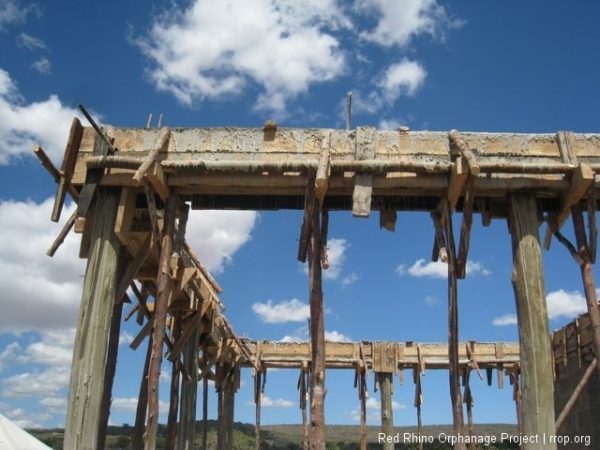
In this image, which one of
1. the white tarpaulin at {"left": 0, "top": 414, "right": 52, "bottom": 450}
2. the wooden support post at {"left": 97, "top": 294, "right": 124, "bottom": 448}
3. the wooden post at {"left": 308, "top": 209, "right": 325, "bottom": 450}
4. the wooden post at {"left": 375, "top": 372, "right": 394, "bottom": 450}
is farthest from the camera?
the wooden post at {"left": 375, "top": 372, "right": 394, "bottom": 450}

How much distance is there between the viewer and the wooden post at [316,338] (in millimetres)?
7719

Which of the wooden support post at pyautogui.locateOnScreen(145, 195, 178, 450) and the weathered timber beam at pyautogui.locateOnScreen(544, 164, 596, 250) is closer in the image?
the wooden support post at pyautogui.locateOnScreen(145, 195, 178, 450)

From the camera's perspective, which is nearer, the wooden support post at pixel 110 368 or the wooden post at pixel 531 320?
the wooden post at pixel 531 320

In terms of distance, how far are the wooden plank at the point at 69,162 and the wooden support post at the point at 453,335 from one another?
5.38 metres

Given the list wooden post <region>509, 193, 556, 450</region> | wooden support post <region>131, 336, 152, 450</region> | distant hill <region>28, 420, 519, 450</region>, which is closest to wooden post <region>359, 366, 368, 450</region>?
distant hill <region>28, 420, 519, 450</region>

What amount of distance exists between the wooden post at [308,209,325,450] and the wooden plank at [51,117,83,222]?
362cm

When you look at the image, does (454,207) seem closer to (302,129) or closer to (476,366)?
(302,129)

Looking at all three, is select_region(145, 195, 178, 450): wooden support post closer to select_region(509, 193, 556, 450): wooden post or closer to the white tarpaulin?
select_region(509, 193, 556, 450): wooden post

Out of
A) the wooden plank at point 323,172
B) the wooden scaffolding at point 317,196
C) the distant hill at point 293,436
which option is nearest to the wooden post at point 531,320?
the wooden scaffolding at point 317,196

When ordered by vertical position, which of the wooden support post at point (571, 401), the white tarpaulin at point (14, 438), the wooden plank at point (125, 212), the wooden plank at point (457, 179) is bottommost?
the white tarpaulin at point (14, 438)

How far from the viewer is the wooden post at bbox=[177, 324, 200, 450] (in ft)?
45.2

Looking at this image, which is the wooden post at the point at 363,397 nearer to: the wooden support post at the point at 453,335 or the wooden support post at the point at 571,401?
the wooden support post at the point at 571,401

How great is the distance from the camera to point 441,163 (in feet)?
28.9

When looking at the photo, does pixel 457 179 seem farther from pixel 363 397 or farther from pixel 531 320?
pixel 363 397
